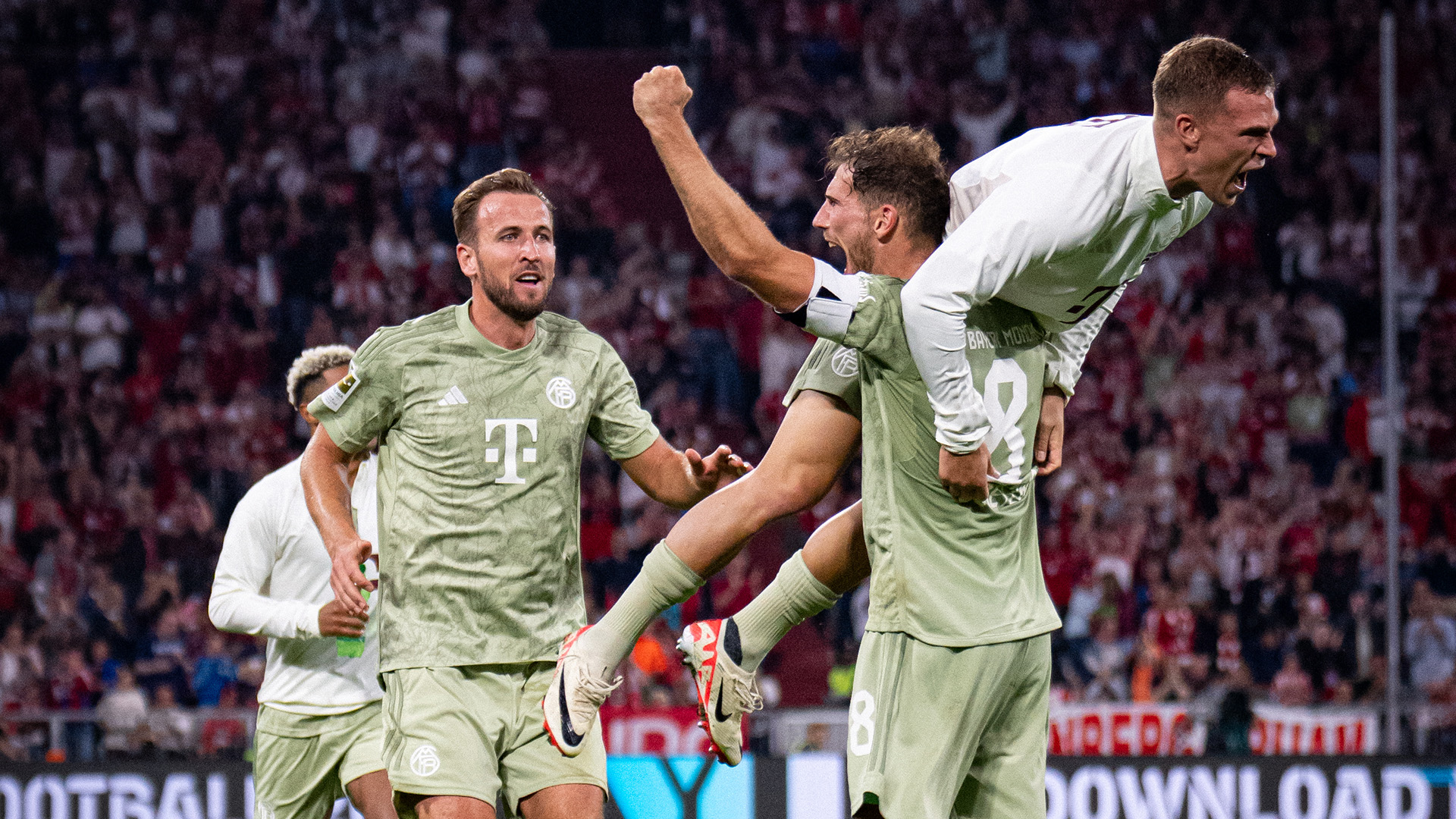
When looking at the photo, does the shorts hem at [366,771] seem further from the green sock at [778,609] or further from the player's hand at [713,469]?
the green sock at [778,609]

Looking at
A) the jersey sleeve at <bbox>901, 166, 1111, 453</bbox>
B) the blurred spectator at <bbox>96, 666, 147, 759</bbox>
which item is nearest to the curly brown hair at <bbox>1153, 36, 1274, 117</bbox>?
the jersey sleeve at <bbox>901, 166, 1111, 453</bbox>

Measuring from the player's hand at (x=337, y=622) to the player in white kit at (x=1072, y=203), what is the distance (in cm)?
190

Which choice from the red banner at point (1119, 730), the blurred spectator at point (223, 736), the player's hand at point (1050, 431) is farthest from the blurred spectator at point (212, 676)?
the player's hand at point (1050, 431)

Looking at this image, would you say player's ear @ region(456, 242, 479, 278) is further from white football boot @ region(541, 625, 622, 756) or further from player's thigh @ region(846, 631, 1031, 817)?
player's thigh @ region(846, 631, 1031, 817)

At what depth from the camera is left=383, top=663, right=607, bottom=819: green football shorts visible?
428 centimetres

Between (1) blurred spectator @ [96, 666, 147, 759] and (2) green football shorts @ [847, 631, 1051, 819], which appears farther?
(1) blurred spectator @ [96, 666, 147, 759]

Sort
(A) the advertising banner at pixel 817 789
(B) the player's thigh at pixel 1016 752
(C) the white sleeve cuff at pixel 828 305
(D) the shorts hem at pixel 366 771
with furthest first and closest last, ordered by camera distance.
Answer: (A) the advertising banner at pixel 817 789
(D) the shorts hem at pixel 366 771
(B) the player's thigh at pixel 1016 752
(C) the white sleeve cuff at pixel 828 305

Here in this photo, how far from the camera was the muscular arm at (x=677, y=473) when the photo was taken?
4.64 metres

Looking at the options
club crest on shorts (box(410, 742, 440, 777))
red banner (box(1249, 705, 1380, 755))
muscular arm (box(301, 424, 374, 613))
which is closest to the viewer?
club crest on shorts (box(410, 742, 440, 777))

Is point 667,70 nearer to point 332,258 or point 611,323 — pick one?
point 611,323

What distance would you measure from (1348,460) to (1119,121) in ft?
34.9

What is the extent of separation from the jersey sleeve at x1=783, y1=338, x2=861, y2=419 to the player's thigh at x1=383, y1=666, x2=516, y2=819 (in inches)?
46.8

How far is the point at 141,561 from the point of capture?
12.7m

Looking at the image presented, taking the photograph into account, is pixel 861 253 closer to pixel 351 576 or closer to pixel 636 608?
pixel 636 608
